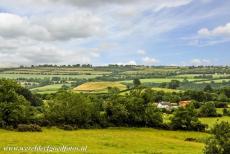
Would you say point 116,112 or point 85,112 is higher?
point 85,112

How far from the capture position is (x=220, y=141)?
42.6m

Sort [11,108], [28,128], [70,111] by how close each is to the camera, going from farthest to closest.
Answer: [70,111] → [11,108] → [28,128]

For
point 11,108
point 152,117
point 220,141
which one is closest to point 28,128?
point 11,108

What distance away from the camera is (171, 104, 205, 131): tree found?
9044 centimetres

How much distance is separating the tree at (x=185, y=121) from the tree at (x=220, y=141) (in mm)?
46792

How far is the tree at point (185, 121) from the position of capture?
90438 millimetres

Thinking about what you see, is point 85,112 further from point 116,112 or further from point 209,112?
point 209,112

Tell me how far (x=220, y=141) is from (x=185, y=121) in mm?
48114

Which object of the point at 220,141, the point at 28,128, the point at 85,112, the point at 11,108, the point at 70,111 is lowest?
the point at 28,128

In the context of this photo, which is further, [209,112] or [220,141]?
[209,112]

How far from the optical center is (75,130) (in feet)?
245

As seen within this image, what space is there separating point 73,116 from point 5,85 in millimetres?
15498

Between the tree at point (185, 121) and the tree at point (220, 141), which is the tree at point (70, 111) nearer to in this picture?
the tree at point (185, 121)

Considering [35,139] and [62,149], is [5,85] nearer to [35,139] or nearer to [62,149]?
[35,139]
